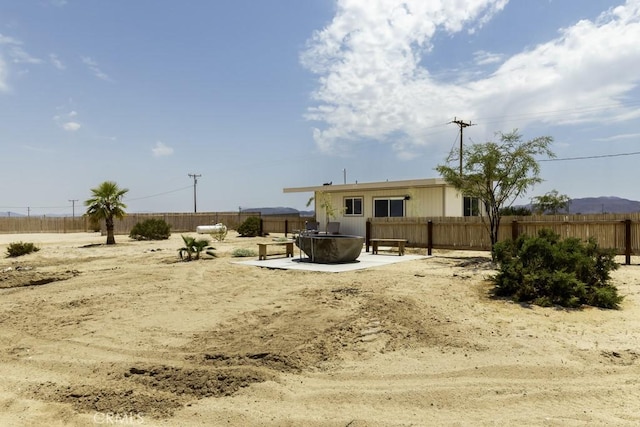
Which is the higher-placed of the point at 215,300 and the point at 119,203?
the point at 119,203

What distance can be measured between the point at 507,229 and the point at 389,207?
8524mm

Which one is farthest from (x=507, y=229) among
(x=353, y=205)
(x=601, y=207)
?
(x=601, y=207)

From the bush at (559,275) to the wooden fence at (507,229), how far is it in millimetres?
4918

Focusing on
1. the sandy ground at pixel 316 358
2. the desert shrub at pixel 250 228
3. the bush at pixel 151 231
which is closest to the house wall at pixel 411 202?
the desert shrub at pixel 250 228

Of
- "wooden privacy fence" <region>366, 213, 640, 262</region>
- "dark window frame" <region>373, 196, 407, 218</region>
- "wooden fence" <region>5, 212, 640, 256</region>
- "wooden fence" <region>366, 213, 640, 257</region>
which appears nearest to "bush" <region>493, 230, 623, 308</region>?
"wooden fence" <region>5, 212, 640, 256</region>

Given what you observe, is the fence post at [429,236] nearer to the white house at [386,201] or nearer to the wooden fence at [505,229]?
the wooden fence at [505,229]

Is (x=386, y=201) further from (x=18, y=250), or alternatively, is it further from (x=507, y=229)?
(x=18, y=250)

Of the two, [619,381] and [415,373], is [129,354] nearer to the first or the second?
[415,373]

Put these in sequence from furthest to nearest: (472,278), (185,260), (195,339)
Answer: (185,260) < (472,278) < (195,339)

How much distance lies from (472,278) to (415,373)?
5758 mm

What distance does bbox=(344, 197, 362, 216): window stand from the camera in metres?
23.9

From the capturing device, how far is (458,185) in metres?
14.8

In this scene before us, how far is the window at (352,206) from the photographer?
23.9 m

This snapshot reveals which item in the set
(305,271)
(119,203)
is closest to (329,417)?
(305,271)
